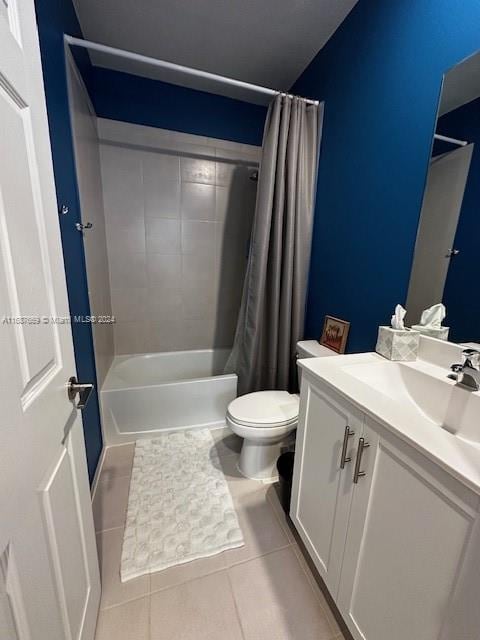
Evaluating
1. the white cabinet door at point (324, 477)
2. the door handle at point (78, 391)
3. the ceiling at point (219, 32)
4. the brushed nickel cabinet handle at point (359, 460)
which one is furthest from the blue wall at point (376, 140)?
the door handle at point (78, 391)

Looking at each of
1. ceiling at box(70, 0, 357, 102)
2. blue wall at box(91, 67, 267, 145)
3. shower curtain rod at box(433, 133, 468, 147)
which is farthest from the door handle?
blue wall at box(91, 67, 267, 145)

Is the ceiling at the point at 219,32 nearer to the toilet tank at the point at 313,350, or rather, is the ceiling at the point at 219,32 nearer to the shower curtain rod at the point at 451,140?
the shower curtain rod at the point at 451,140

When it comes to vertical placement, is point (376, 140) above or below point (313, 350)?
above

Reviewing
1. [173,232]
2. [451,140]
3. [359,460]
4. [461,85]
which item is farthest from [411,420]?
[173,232]

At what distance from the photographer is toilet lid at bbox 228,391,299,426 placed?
4.66 feet

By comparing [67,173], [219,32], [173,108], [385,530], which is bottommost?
[385,530]

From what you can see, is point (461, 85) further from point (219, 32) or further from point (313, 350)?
point (219, 32)

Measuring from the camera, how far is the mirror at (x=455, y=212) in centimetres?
94

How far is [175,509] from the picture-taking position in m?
1.36

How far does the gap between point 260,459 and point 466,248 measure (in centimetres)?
141

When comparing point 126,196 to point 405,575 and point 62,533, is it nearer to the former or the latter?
point 62,533

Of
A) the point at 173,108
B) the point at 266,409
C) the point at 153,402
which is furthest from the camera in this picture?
the point at 173,108

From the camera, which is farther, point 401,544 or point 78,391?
point 78,391

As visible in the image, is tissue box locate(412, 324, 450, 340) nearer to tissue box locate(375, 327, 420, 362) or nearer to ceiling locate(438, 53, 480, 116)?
tissue box locate(375, 327, 420, 362)
